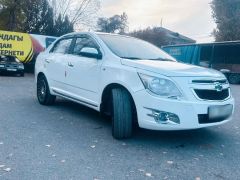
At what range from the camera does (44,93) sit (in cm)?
714

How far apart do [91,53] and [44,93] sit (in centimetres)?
239

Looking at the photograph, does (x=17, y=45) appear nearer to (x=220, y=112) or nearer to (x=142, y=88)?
(x=142, y=88)

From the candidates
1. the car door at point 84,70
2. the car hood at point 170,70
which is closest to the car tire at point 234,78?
the car door at point 84,70

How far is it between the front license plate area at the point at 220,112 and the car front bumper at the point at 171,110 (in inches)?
2.8

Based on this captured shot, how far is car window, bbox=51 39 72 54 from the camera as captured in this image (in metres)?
6.36

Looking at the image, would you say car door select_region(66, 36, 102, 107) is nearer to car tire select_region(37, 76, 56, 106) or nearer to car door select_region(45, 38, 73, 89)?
car door select_region(45, 38, 73, 89)

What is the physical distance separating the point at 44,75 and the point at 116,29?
45.4 meters

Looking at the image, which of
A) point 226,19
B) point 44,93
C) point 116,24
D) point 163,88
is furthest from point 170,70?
point 116,24

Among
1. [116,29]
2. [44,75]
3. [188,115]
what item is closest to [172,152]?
[188,115]

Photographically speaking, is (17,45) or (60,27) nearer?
(17,45)

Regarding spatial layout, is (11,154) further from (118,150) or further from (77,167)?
(118,150)

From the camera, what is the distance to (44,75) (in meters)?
7.06

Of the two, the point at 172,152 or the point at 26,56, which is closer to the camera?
the point at 172,152

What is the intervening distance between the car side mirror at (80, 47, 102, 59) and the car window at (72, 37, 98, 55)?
9 centimetres
